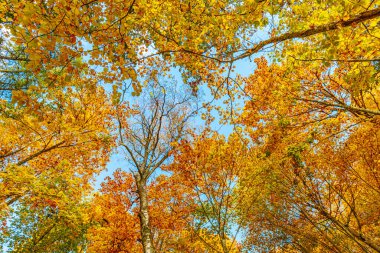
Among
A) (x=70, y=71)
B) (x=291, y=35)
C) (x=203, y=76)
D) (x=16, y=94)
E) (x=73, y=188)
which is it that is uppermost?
(x=203, y=76)

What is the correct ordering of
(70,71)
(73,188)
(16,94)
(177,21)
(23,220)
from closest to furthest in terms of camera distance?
(16,94) < (70,71) < (177,21) < (73,188) < (23,220)

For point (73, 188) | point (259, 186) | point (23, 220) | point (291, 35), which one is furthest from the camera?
point (23, 220)

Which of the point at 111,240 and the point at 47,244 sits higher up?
the point at 111,240

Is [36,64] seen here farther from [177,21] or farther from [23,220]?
[23,220]

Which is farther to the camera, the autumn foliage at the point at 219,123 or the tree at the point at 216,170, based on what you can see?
the tree at the point at 216,170

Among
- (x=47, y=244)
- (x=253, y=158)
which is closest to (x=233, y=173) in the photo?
(x=253, y=158)

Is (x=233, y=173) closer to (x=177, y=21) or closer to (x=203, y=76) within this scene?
(x=203, y=76)

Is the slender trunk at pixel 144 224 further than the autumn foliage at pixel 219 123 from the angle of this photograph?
Yes

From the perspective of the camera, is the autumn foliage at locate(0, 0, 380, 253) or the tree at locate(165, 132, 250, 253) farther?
the tree at locate(165, 132, 250, 253)

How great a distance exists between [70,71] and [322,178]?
968cm

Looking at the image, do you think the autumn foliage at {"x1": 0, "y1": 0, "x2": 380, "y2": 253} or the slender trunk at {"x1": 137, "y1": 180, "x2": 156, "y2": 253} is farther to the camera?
the slender trunk at {"x1": 137, "y1": 180, "x2": 156, "y2": 253}

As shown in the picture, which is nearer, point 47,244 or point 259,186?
point 259,186

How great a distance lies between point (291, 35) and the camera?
11.9 ft

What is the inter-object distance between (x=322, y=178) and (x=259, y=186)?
8.09 feet
